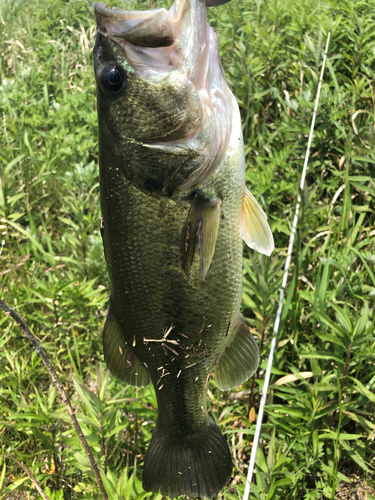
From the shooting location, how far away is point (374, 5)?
4137mm

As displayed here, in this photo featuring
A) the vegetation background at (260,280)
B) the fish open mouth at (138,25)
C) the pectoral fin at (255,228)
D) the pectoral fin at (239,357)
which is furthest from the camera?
the vegetation background at (260,280)

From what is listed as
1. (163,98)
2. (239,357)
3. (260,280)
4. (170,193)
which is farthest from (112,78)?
(260,280)

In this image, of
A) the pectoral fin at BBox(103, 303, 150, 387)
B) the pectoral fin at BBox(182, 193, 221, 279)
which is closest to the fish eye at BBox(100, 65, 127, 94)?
the pectoral fin at BBox(182, 193, 221, 279)

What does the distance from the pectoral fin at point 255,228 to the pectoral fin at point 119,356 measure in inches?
23.1

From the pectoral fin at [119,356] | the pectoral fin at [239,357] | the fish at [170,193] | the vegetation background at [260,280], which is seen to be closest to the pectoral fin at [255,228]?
the fish at [170,193]

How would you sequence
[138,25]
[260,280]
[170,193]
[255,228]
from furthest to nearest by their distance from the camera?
1. [260,280]
2. [255,228]
3. [170,193]
4. [138,25]

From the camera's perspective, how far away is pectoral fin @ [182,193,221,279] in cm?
152

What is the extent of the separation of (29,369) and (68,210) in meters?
1.49

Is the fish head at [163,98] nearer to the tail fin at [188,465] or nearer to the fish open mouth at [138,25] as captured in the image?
the fish open mouth at [138,25]

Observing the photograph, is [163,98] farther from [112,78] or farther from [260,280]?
[260,280]

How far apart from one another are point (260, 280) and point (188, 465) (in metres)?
1.04

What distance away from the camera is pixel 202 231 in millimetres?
1521

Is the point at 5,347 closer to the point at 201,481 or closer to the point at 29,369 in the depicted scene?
the point at 29,369

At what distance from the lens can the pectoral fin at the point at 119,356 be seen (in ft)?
5.66
